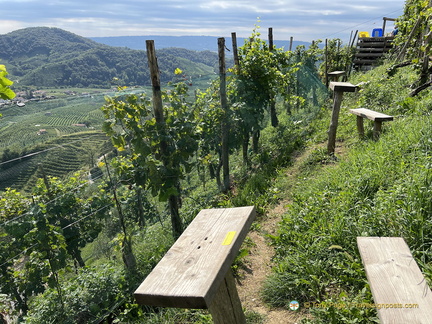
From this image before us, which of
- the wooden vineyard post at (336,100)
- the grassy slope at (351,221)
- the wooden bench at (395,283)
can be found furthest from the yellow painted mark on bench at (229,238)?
the wooden vineyard post at (336,100)

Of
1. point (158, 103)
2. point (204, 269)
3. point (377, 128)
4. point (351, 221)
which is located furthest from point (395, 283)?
point (377, 128)

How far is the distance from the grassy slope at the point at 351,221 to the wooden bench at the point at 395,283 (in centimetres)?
51

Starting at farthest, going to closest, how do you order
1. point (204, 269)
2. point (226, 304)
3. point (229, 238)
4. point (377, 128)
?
1. point (377, 128)
2. point (226, 304)
3. point (229, 238)
4. point (204, 269)

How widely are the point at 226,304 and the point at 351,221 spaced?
1.75 meters

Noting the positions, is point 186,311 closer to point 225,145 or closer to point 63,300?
point 63,300

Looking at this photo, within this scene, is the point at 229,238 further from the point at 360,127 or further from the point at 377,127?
the point at 360,127

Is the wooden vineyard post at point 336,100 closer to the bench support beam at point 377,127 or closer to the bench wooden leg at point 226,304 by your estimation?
the bench support beam at point 377,127

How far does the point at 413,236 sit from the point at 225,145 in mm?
4068

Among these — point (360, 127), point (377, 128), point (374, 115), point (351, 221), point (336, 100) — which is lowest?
point (351, 221)

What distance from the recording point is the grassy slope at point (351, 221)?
2453 mm

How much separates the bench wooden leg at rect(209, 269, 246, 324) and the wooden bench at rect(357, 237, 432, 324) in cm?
71

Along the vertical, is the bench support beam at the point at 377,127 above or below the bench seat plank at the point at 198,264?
below

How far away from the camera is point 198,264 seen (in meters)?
1.42

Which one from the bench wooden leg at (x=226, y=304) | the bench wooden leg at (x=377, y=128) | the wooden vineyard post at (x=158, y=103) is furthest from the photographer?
the bench wooden leg at (x=377, y=128)
